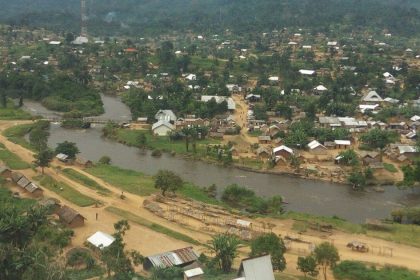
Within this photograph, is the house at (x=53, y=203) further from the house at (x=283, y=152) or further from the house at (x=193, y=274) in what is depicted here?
the house at (x=283, y=152)

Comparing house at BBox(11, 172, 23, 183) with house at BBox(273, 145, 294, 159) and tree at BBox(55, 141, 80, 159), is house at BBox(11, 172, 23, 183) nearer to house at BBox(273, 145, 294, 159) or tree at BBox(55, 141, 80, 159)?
tree at BBox(55, 141, 80, 159)

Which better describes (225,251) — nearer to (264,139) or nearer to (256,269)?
(256,269)

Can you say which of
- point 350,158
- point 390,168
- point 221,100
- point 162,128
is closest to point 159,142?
point 162,128

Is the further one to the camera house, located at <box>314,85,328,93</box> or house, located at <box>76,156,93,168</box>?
house, located at <box>314,85,328,93</box>

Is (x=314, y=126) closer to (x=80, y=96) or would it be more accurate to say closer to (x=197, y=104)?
(x=197, y=104)

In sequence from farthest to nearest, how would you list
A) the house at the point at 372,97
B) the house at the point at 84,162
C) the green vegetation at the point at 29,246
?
the house at the point at 372,97 → the house at the point at 84,162 → the green vegetation at the point at 29,246

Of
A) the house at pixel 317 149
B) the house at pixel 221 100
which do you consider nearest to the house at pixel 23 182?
the house at pixel 317 149

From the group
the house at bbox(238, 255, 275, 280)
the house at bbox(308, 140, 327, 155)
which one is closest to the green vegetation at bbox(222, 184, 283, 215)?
the house at bbox(308, 140, 327, 155)
